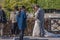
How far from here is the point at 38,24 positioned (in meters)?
15.3

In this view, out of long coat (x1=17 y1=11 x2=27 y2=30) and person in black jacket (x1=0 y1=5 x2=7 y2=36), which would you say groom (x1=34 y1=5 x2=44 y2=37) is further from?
person in black jacket (x1=0 y1=5 x2=7 y2=36)

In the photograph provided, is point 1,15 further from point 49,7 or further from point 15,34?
point 49,7

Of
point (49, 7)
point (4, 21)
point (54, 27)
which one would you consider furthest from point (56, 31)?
point (49, 7)

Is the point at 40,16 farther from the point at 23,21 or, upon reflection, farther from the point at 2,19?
the point at 2,19

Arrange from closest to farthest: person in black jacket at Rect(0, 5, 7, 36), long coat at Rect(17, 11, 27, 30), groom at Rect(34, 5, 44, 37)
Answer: long coat at Rect(17, 11, 27, 30) < groom at Rect(34, 5, 44, 37) < person in black jacket at Rect(0, 5, 7, 36)

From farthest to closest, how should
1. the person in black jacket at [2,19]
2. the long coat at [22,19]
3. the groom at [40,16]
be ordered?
the person in black jacket at [2,19], the groom at [40,16], the long coat at [22,19]

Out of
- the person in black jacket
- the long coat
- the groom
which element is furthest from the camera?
the person in black jacket

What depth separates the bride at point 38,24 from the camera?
48.9 feet

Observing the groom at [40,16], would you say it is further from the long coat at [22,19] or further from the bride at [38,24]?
the long coat at [22,19]

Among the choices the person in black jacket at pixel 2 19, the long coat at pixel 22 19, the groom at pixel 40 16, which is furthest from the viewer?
the person in black jacket at pixel 2 19

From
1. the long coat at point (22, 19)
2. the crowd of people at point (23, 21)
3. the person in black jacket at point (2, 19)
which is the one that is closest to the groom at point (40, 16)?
the crowd of people at point (23, 21)

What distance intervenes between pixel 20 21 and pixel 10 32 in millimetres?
2790

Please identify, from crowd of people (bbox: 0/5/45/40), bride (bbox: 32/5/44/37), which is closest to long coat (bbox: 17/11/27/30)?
crowd of people (bbox: 0/5/45/40)

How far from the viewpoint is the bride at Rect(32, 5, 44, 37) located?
587 inches
